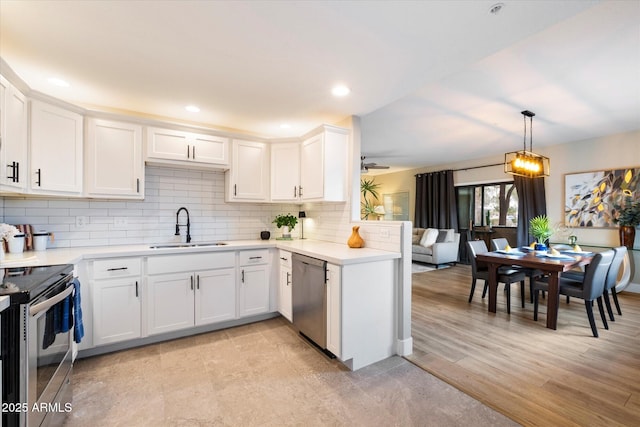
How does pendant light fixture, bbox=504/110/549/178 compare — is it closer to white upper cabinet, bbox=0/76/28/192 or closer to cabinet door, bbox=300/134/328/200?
cabinet door, bbox=300/134/328/200

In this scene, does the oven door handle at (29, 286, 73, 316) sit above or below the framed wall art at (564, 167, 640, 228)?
below

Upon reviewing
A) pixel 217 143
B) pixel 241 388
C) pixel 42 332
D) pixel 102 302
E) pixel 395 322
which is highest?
pixel 217 143

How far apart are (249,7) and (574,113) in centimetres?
407

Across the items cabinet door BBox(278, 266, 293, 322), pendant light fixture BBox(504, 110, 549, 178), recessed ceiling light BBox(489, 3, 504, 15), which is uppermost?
recessed ceiling light BBox(489, 3, 504, 15)

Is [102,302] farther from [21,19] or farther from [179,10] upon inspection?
[179,10]

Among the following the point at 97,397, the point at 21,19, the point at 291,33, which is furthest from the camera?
the point at 97,397

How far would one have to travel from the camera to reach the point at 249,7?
1.58 metres

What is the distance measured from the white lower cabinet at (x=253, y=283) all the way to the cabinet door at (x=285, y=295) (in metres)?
0.16

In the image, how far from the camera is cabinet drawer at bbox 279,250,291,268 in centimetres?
303

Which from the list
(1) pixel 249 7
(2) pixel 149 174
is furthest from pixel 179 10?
(2) pixel 149 174

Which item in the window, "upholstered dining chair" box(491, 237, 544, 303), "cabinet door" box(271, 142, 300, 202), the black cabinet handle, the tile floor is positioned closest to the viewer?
the tile floor

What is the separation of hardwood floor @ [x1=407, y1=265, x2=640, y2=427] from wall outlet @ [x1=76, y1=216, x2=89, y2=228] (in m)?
3.38

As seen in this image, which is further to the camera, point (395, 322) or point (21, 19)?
point (395, 322)

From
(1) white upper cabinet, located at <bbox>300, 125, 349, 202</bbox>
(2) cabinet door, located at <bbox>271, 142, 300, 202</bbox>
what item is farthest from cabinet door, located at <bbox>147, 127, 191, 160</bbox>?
(1) white upper cabinet, located at <bbox>300, 125, 349, 202</bbox>
